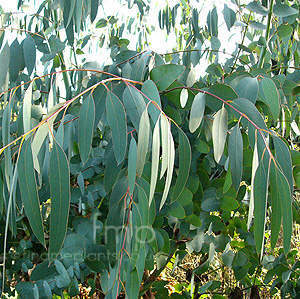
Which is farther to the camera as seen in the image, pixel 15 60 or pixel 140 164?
pixel 15 60

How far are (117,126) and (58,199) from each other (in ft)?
0.42

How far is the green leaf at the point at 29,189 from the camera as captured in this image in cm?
36

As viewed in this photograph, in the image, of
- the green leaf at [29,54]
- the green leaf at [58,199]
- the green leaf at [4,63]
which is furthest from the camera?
the green leaf at [29,54]

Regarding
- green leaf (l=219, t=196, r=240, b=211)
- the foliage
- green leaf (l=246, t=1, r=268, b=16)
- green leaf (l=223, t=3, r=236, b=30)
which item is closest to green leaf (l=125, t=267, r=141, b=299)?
the foliage

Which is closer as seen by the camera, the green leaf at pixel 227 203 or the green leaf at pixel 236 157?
the green leaf at pixel 236 157

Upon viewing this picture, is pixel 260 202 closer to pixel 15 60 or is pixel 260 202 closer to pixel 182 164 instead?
pixel 182 164

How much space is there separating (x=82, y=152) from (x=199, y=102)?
0.19 m

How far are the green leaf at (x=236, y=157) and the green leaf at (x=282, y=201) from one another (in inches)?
1.7

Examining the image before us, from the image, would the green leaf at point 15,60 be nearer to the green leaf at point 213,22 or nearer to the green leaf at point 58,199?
the green leaf at point 58,199

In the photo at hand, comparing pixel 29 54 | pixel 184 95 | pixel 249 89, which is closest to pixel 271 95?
pixel 249 89

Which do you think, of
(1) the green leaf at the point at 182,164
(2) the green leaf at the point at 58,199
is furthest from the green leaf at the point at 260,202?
(2) the green leaf at the point at 58,199

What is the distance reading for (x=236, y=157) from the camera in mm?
469

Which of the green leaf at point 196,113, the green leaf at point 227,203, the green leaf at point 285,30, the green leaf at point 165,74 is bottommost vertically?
the green leaf at point 227,203

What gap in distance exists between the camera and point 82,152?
458mm
